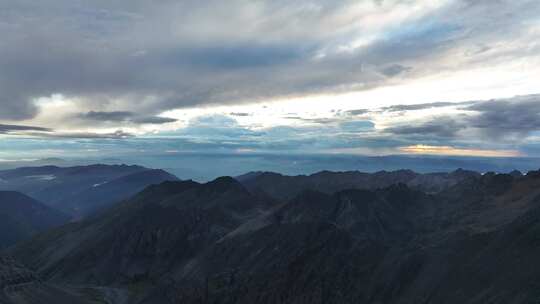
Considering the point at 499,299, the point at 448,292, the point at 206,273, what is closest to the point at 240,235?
the point at 206,273

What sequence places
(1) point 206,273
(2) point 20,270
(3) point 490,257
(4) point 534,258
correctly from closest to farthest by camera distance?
(4) point 534,258 < (3) point 490,257 < (2) point 20,270 < (1) point 206,273

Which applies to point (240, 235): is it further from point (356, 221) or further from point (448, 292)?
point (448, 292)

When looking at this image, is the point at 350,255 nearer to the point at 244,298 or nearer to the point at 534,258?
the point at 244,298

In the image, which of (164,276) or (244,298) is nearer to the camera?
(244,298)

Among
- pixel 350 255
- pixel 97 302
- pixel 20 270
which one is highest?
pixel 350 255

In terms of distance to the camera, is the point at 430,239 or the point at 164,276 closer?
the point at 430,239

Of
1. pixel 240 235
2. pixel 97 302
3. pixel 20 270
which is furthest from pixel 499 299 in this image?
pixel 20 270

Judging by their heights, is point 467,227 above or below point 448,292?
above

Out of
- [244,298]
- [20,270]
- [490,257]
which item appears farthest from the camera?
[20,270]

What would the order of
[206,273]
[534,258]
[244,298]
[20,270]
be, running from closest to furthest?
1. [534,258]
2. [244,298]
3. [20,270]
4. [206,273]
